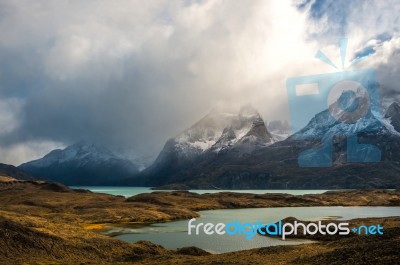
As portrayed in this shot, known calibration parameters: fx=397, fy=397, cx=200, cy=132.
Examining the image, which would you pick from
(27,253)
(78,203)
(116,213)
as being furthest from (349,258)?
(78,203)

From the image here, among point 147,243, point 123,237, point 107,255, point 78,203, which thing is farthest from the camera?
point 78,203

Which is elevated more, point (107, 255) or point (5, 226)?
point (5, 226)

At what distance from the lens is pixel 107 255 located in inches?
2916

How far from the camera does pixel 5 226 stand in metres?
76.6

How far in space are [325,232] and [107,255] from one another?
52158 mm

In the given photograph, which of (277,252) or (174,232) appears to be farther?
(174,232)

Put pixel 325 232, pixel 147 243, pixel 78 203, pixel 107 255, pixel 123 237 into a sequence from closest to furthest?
1. pixel 107 255
2. pixel 147 243
3. pixel 325 232
4. pixel 123 237
5. pixel 78 203

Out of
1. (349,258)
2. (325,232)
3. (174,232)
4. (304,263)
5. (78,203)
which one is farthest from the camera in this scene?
(78,203)

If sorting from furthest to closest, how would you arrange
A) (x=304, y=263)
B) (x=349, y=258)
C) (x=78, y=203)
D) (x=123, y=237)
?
(x=78, y=203)
(x=123, y=237)
(x=304, y=263)
(x=349, y=258)

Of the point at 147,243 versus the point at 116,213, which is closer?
the point at 147,243

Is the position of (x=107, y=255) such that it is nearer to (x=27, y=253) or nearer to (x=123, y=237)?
(x=27, y=253)

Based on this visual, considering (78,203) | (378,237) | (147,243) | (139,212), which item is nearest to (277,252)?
(378,237)

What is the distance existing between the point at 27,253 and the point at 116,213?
85.1 meters

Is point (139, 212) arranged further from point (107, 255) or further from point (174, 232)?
point (107, 255)
